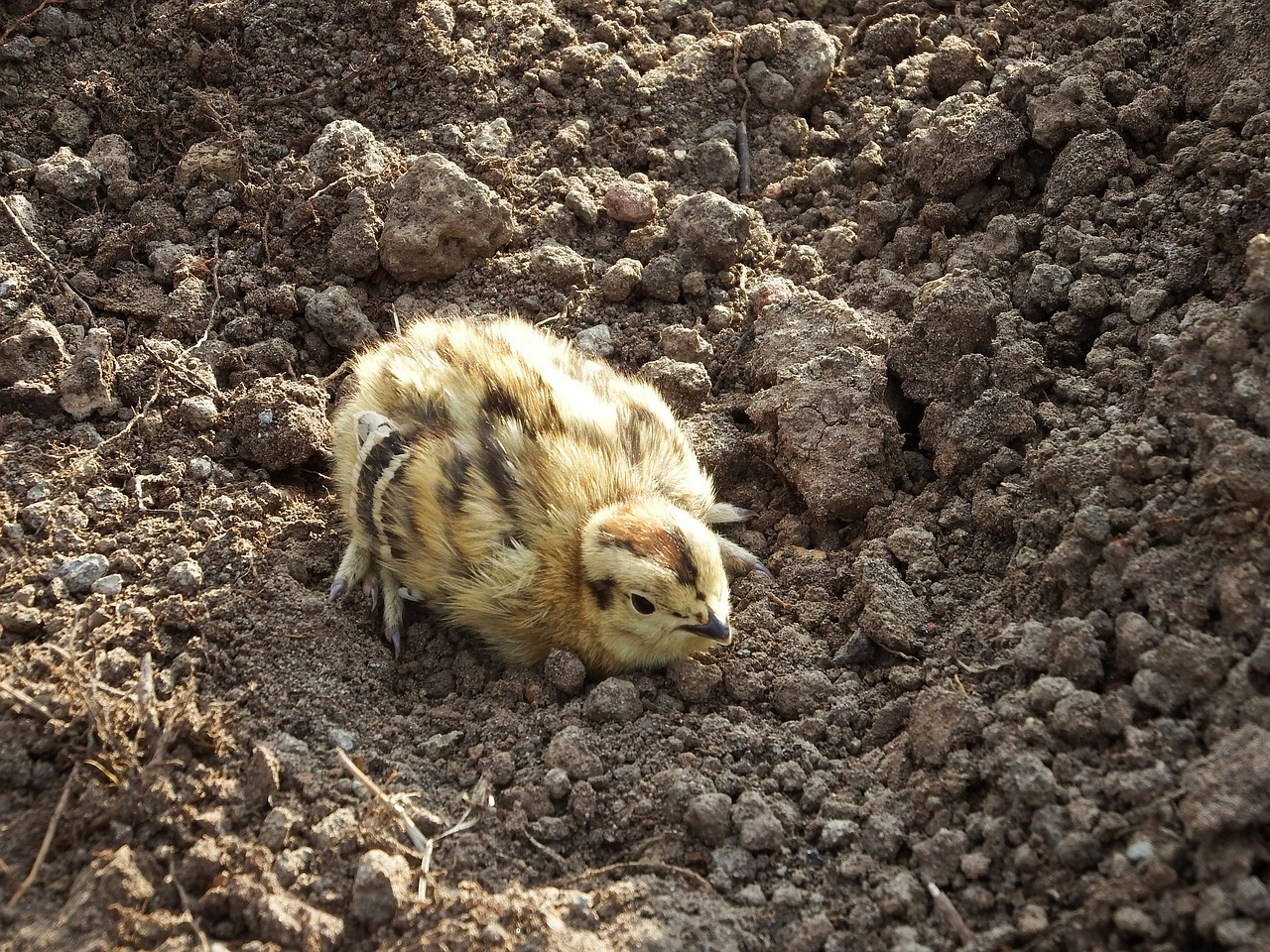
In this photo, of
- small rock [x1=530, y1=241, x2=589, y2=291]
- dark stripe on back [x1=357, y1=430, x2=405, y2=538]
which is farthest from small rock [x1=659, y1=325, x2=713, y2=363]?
dark stripe on back [x1=357, y1=430, x2=405, y2=538]

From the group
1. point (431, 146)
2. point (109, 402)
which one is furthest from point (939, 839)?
point (431, 146)

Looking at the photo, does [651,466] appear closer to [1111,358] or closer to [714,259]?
[714,259]

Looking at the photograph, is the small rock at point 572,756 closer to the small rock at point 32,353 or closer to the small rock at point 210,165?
the small rock at point 32,353

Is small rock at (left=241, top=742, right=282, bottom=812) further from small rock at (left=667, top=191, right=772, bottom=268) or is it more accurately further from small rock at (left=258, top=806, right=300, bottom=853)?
small rock at (left=667, top=191, right=772, bottom=268)

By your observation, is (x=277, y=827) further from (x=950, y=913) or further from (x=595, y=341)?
(x=595, y=341)

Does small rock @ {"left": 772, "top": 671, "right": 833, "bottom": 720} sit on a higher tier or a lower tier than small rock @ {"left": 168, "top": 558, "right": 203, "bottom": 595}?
higher
